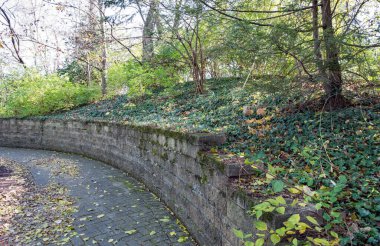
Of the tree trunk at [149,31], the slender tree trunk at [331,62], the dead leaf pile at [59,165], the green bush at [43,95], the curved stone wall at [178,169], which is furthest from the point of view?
the green bush at [43,95]

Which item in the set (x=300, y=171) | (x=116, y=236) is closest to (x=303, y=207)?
(x=300, y=171)

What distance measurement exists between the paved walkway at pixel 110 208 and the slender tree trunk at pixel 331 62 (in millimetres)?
2825

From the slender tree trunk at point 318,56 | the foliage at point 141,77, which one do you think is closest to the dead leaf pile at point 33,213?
the slender tree trunk at point 318,56

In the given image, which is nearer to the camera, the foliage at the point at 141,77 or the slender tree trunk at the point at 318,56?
the slender tree trunk at the point at 318,56

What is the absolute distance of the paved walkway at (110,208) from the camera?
3.68 meters

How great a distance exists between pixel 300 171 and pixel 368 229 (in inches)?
36.9

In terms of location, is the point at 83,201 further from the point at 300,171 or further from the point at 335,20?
the point at 335,20

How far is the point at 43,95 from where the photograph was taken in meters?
11.3

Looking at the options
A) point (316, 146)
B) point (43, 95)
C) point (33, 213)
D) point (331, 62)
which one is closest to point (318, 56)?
point (331, 62)

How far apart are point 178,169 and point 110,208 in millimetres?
1343

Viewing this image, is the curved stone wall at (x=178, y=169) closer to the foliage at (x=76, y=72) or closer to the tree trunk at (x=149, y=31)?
the tree trunk at (x=149, y=31)

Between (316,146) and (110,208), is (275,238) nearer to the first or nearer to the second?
(316,146)

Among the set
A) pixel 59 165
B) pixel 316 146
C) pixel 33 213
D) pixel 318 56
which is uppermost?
pixel 318 56

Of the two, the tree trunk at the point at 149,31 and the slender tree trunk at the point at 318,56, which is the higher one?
the tree trunk at the point at 149,31
